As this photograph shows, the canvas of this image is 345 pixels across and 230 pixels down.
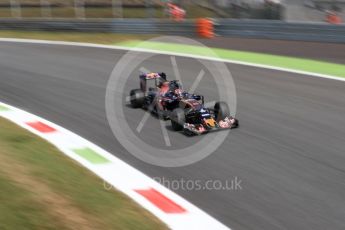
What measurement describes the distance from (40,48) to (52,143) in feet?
41.4

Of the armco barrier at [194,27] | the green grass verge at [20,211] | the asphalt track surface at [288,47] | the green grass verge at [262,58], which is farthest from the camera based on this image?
the armco barrier at [194,27]

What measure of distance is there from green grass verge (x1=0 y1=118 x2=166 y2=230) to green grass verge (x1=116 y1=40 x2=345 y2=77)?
8.92 m

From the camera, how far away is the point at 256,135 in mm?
7820

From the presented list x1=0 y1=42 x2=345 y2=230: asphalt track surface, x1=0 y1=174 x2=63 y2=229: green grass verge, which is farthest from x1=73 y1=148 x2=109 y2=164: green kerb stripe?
x1=0 y1=174 x2=63 y2=229: green grass verge

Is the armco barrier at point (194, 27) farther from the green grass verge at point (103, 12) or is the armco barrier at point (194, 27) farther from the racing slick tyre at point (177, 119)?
the racing slick tyre at point (177, 119)

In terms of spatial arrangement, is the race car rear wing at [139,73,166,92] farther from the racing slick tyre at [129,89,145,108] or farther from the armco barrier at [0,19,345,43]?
the armco barrier at [0,19,345,43]

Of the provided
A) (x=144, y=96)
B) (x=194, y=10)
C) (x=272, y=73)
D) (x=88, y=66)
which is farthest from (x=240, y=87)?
(x=194, y=10)

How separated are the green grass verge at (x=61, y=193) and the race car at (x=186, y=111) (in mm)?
2098

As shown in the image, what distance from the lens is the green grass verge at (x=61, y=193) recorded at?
4.31m

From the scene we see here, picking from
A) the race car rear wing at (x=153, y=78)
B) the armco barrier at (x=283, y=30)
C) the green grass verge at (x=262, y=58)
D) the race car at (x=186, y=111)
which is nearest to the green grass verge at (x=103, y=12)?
the armco barrier at (x=283, y=30)

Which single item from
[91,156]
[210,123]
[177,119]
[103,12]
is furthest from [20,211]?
[103,12]

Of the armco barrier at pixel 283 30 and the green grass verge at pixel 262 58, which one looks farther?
the armco barrier at pixel 283 30

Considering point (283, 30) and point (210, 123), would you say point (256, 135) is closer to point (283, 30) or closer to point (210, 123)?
point (210, 123)

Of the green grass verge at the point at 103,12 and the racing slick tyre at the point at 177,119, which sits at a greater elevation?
the racing slick tyre at the point at 177,119
